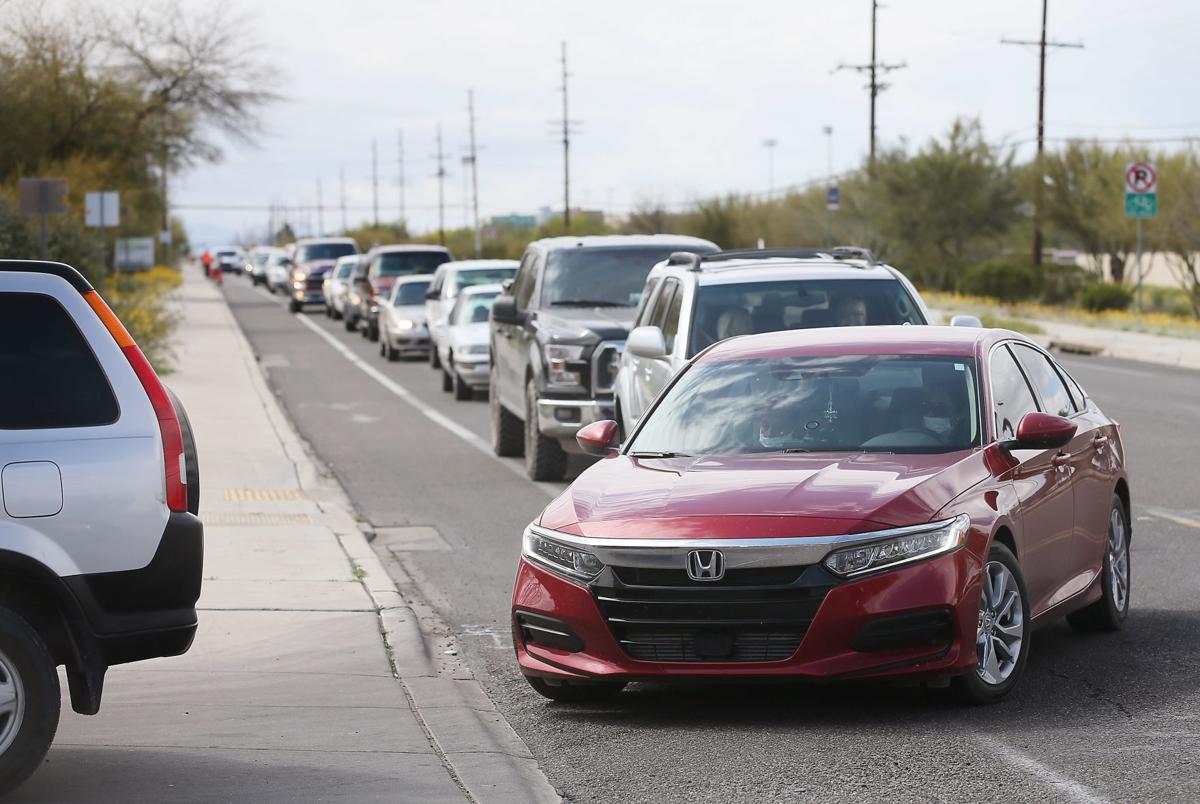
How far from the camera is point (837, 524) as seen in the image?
676 cm

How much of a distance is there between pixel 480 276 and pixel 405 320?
384cm

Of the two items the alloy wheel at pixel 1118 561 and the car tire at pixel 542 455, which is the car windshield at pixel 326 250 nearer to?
the car tire at pixel 542 455

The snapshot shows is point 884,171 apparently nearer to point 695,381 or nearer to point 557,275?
point 557,275

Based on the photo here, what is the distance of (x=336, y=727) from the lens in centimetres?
709

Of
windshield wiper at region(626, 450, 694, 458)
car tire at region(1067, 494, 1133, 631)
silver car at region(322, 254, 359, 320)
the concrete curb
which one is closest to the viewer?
the concrete curb

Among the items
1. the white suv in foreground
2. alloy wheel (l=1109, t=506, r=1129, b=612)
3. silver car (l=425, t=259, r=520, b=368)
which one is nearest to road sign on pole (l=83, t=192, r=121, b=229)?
silver car (l=425, t=259, r=520, b=368)

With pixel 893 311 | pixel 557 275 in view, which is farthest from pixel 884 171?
pixel 893 311

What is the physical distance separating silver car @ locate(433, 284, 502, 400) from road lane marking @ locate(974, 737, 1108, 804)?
1636 centimetres

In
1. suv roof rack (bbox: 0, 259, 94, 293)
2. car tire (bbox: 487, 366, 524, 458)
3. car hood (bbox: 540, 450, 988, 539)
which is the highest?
suv roof rack (bbox: 0, 259, 94, 293)

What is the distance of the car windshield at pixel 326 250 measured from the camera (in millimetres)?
56625

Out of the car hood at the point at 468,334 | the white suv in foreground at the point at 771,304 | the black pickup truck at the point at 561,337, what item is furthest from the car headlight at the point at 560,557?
the car hood at the point at 468,334

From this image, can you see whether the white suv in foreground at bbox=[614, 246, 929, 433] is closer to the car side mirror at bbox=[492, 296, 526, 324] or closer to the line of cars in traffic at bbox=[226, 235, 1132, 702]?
the line of cars in traffic at bbox=[226, 235, 1132, 702]

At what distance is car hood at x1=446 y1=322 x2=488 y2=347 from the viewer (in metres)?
23.5

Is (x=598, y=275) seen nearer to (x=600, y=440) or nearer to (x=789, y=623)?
(x=600, y=440)
